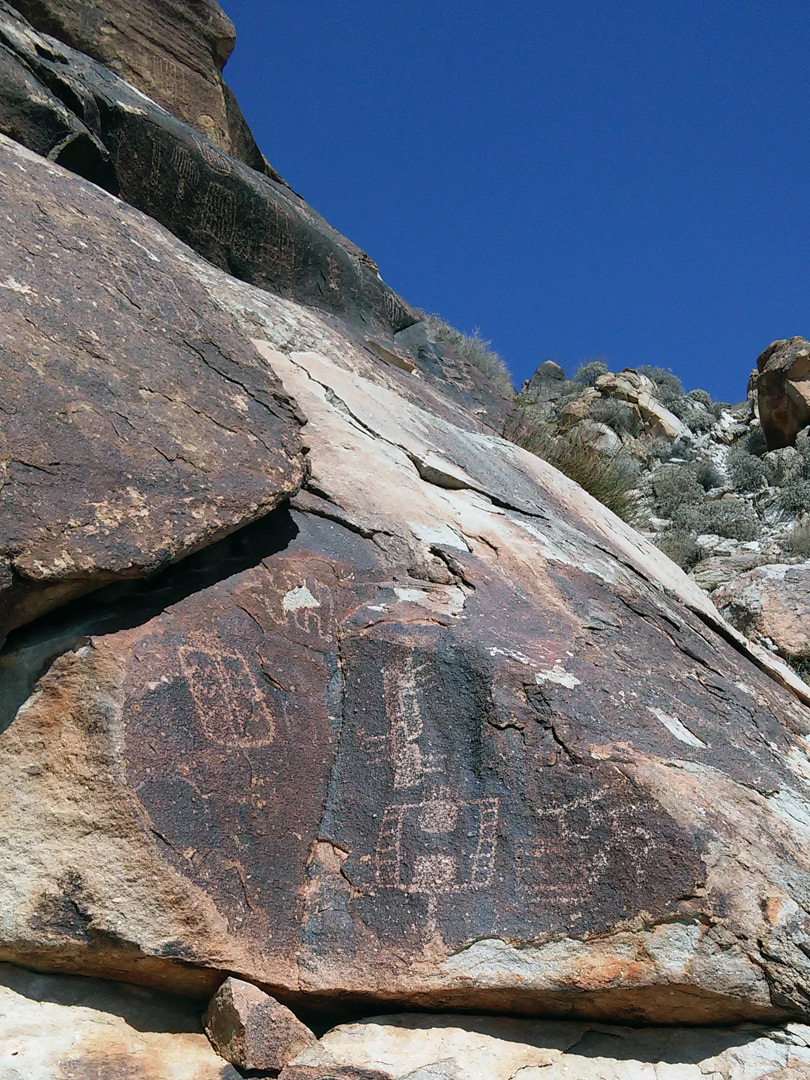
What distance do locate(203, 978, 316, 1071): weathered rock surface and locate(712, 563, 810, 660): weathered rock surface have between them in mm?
3806

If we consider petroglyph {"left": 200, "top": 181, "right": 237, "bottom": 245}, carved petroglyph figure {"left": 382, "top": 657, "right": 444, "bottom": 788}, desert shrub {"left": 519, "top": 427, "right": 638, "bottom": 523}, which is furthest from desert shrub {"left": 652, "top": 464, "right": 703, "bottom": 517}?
carved petroglyph figure {"left": 382, "top": 657, "right": 444, "bottom": 788}

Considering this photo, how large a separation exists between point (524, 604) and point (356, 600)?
0.53m

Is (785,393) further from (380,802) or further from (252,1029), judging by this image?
(252,1029)

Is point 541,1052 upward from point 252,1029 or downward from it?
upward

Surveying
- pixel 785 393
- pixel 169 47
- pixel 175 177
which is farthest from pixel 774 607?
pixel 785 393

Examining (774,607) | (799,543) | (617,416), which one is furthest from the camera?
(617,416)

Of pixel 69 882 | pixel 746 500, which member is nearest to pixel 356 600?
pixel 69 882

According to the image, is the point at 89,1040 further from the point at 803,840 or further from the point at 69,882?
the point at 803,840

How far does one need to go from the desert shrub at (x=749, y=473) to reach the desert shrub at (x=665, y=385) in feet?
13.5

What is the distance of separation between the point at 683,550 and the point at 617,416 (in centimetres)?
628

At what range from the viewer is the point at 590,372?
57.5 ft

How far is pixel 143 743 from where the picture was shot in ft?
6.51

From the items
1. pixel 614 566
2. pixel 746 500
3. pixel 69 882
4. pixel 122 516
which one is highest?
pixel 746 500

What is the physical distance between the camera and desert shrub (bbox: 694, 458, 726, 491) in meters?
10.9
